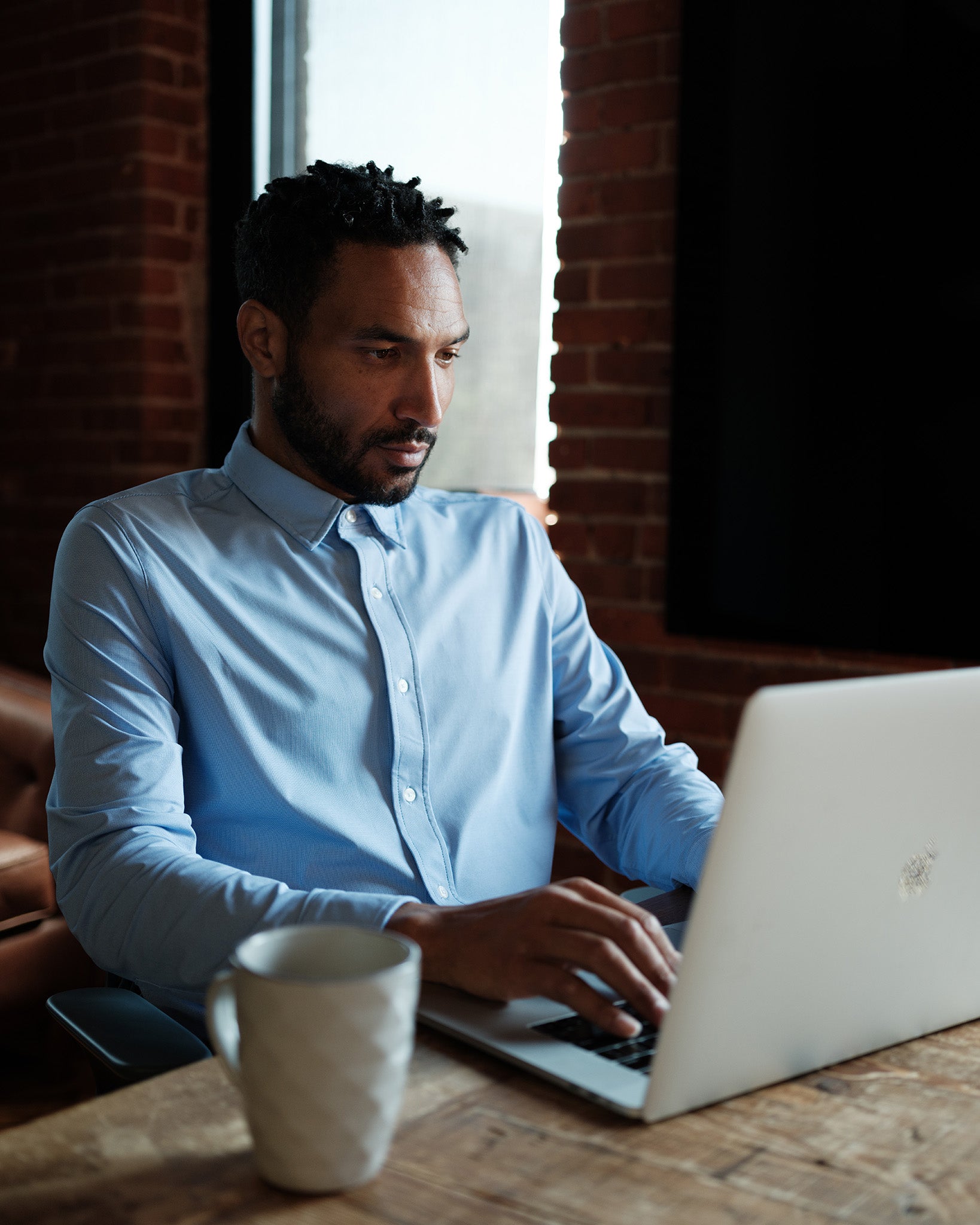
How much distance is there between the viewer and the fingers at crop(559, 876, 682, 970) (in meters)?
0.88

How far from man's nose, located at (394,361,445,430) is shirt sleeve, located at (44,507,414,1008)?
38cm

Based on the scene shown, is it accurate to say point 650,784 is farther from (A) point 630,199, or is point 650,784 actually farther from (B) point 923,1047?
(A) point 630,199

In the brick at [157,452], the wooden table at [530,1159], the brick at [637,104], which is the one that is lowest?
the wooden table at [530,1159]

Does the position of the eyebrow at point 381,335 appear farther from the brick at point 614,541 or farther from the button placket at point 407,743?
the brick at point 614,541

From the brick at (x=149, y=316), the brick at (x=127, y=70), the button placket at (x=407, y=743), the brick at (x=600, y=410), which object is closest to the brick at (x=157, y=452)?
the brick at (x=149, y=316)

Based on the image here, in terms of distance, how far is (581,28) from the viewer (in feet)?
7.38

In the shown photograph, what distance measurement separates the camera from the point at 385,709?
1418 millimetres

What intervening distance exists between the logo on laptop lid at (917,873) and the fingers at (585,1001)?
0.67 ft

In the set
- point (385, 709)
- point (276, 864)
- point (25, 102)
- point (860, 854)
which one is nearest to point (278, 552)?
point (385, 709)

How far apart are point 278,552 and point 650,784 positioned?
54 centimetres

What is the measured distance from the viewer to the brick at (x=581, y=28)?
2227mm

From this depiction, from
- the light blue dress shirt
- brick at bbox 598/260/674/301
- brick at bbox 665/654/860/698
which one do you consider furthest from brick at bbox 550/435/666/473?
the light blue dress shirt

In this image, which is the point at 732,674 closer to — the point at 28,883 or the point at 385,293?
the point at 385,293

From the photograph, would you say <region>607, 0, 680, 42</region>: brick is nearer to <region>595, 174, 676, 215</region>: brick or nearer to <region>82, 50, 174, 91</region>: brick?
<region>595, 174, 676, 215</region>: brick
